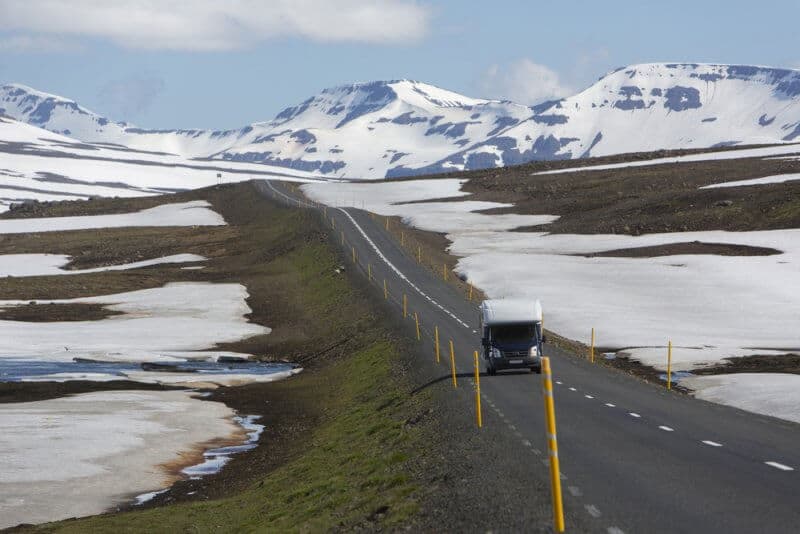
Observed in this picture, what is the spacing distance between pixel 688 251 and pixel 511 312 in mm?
54184

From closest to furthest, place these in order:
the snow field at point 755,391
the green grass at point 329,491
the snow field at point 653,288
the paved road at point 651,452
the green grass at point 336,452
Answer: the paved road at point 651,452
the green grass at point 329,491
the green grass at point 336,452
the snow field at point 755,391
the snow field at point 653,288

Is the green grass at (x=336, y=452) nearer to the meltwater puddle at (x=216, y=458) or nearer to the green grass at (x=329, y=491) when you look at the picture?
the green grass at (x=329, y=491)

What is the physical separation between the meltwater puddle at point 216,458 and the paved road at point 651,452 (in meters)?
8.58

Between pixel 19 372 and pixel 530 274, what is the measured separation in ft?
133

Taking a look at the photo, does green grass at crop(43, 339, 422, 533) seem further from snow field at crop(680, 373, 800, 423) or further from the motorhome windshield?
snow field at crop(680, 373, 800, 423)

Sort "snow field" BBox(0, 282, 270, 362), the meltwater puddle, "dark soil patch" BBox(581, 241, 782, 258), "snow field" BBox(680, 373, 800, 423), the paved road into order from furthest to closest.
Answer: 1. "dark soil patch" BBox(581, 241, 782, 258)
2. "snow field" BBox(0, 282, 270, 362)
3. "snow field" BBox(680, 373, 800, 423)
4. the meltwater puddle
5. the paved road

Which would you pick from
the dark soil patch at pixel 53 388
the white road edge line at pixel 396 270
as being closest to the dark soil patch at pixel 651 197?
the white road edge line at pixel 396 270

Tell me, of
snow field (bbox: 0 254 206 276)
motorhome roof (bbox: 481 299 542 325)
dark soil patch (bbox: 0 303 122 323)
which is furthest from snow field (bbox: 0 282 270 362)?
motorhome roof (bbox: 481 299 542 325)

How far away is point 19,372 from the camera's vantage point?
2297 inches

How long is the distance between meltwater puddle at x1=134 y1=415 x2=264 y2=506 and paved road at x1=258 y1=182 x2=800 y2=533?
338 inches

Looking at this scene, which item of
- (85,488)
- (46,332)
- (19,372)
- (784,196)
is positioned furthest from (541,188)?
(85,488)

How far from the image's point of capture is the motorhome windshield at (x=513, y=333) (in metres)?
40.1

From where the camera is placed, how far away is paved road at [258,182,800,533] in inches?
661

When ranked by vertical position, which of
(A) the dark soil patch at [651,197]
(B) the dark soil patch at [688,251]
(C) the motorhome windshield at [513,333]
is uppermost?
(A) the dark soil patch at [651,197]
